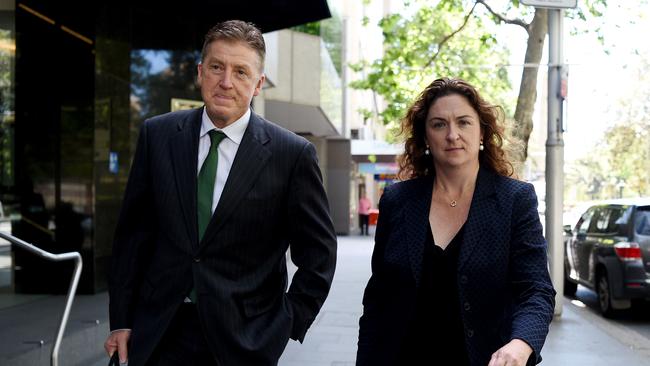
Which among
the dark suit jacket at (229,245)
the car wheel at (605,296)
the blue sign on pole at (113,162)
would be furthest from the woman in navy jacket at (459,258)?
the car wheel at (605,296)

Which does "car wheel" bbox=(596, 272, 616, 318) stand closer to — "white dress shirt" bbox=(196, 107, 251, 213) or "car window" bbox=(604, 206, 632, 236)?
"car window" bbox=(604, 206, 632, 236)

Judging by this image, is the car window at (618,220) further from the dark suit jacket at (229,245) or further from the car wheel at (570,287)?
the dark suit jacket at (229,245)

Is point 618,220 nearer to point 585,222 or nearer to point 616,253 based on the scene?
point 616,253

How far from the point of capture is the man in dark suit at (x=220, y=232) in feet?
9.08

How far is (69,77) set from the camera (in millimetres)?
10008

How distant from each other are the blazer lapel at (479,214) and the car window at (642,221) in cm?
853

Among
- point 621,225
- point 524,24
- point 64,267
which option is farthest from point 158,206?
point 524,24

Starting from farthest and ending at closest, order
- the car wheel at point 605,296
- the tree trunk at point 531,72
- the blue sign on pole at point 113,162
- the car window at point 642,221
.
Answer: the tree trunk at point 531,72
the car wheel at point 605,296
the car window at point 642,221
the blue sign on pole at point 113,162

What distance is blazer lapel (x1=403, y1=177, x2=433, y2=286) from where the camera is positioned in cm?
294

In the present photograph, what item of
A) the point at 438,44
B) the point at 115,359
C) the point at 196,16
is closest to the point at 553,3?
the point at 196,16

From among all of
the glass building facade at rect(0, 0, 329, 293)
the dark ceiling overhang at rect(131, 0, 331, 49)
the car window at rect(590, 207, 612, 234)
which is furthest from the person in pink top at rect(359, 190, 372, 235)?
the glass building facade at rect(0, 0, 329, 293)

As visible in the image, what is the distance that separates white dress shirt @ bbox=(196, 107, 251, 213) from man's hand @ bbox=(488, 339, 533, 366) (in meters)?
1.08

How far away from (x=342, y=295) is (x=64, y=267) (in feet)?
17.0

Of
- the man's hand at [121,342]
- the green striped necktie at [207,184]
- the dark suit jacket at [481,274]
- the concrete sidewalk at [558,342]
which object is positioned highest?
the green striped necktie at [207,184]
